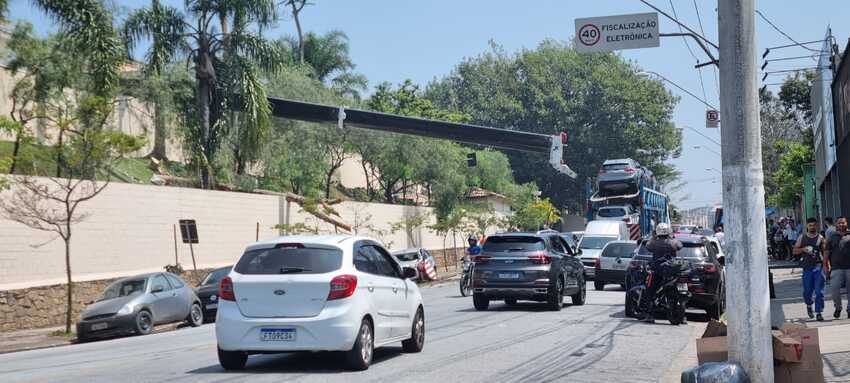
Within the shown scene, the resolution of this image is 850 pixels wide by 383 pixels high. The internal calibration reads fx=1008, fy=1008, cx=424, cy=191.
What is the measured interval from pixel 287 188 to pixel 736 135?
4280 cm

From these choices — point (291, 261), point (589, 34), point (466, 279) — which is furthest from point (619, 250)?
point (291, 261)

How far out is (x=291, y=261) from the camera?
1222cm

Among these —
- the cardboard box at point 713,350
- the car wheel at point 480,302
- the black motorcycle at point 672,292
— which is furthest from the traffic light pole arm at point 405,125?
the cardboard box at point 713,350

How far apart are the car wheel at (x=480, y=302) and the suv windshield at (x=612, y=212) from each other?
81.2ft

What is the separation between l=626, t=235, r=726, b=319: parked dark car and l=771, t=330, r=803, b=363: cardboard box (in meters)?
10.1

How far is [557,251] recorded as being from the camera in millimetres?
23016

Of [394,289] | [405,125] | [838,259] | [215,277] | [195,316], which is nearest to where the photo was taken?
[394,289]

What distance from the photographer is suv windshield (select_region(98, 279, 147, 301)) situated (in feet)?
77.0

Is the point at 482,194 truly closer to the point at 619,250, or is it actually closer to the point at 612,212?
the point at 612,212

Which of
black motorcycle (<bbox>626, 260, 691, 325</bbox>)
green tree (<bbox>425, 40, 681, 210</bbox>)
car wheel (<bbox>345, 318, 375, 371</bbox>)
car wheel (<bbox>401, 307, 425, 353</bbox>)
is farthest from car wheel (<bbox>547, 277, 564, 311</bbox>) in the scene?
green tree (<bbox>425, 40, 681, 210</bbox>)

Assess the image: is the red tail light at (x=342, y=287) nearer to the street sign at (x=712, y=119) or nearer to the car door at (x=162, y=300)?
the car door at (x=162, y=300)

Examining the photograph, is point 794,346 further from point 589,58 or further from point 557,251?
point 589,58

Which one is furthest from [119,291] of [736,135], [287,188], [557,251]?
[287,188]

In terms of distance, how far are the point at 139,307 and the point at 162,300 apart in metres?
0.97
